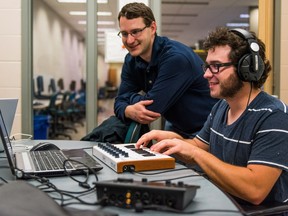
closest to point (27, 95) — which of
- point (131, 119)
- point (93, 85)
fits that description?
point (93, 85)

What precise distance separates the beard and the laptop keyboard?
639 mm

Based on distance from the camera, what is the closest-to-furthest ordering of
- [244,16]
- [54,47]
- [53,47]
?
[244,16]
[53,47]
[54,47]

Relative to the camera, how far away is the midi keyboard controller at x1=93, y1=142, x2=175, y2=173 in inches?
45.9

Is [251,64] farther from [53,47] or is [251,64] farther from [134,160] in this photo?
[53,47]

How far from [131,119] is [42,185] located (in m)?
0.85

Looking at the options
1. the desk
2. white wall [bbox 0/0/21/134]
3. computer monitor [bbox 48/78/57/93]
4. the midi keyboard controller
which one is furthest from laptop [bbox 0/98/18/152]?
computer monitor [bbox 48/78/57/93]

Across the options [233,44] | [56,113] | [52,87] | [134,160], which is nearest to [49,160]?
[134,160]

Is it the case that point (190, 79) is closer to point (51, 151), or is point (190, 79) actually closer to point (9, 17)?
point (51, 151)

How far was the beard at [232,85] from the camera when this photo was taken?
1338mm

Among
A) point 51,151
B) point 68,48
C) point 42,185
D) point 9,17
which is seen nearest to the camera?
point 42,185

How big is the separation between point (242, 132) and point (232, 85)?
7.3 inches

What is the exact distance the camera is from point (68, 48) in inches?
435

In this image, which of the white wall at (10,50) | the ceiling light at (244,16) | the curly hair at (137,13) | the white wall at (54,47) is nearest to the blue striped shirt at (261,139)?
the curly hair at (137,13)

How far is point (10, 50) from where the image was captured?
2.81 meters
